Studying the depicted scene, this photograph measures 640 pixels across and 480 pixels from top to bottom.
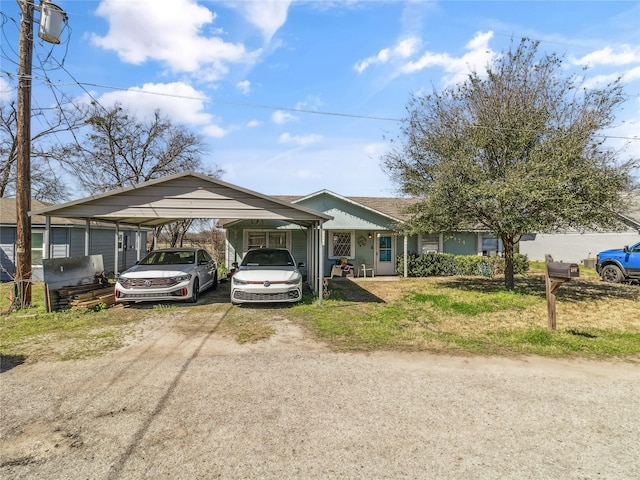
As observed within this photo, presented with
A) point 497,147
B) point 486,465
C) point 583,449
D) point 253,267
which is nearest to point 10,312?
point 253,267

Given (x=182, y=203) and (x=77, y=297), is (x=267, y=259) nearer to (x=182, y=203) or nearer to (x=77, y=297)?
(x=182, y=203)

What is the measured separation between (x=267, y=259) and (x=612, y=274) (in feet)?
47.7

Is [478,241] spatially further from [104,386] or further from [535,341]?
[104,386]

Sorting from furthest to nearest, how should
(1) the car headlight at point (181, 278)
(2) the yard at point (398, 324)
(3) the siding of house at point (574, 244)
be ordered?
1. (3) the siding of house at point (574, 244)
2. (1) the car headlight at point (181, 278)
3. (2) the yard at point (398, 324)

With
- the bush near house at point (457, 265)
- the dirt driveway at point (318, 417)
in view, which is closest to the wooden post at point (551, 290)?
the dirt driveway at point (318, 417)

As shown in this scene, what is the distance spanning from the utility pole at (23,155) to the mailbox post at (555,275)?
11.2 metres

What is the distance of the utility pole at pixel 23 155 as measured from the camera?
331 inches

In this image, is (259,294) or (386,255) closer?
(259,294)

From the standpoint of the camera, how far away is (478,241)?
18469mm

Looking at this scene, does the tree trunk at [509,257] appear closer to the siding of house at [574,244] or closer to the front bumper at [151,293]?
the front bumper at [151,293]

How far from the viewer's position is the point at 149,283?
8.73m

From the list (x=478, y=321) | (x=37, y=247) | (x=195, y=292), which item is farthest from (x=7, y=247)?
(x=478, y=321)

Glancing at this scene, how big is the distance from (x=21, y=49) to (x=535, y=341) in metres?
12.6

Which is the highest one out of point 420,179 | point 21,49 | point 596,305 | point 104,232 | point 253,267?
point 21,49
